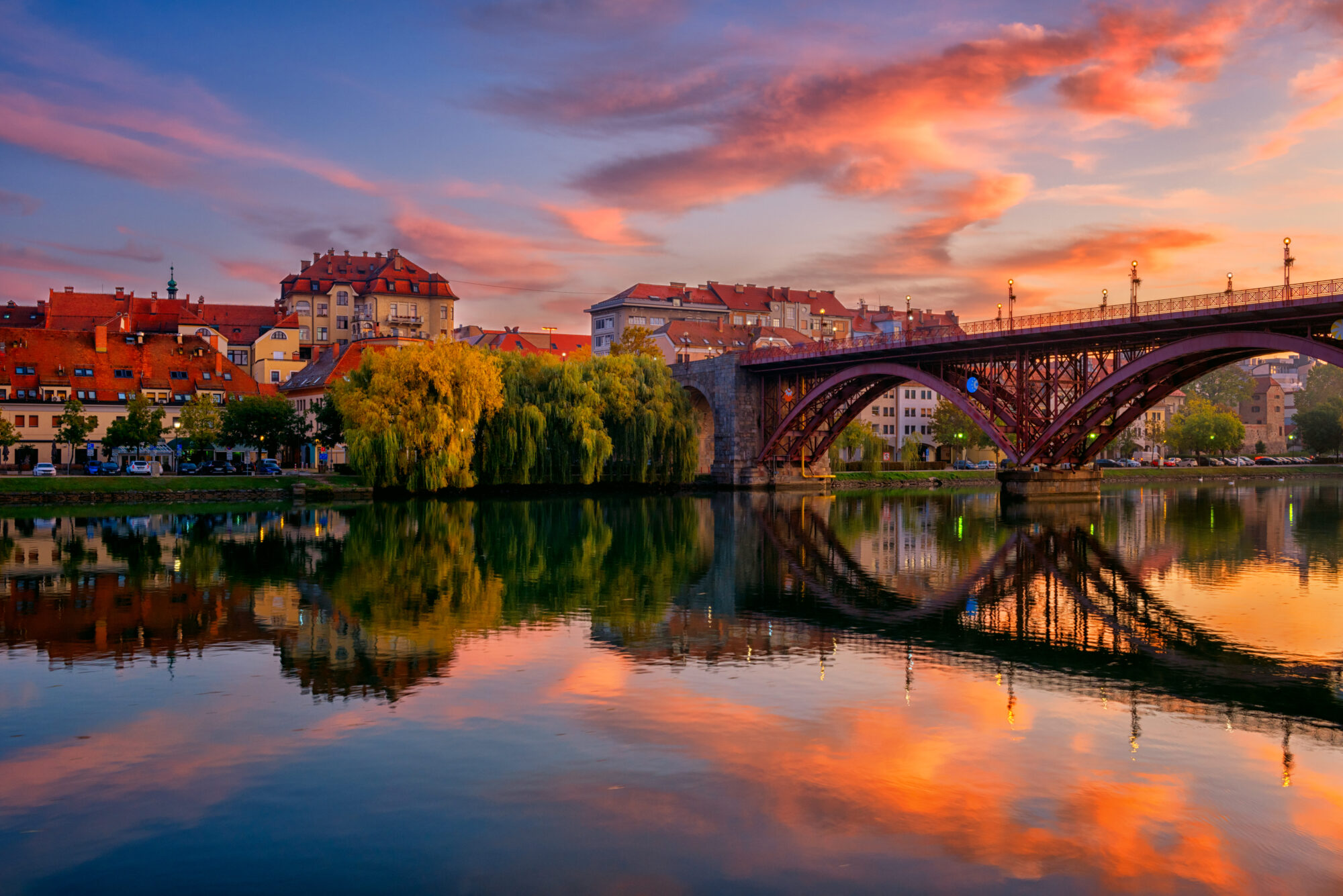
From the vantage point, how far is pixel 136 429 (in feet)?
245

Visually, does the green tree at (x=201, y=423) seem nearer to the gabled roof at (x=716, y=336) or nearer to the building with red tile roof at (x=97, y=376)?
the building with red tile roof at (x=97, y=376)

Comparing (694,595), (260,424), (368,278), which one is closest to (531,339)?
(368,278)

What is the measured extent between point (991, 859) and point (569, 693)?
23.2ft

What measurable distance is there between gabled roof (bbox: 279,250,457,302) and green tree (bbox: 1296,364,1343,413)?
144368 mm

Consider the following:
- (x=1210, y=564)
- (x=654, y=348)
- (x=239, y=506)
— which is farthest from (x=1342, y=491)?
(x=239, y=506)

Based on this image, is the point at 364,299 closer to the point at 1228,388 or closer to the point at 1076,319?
the point at 1076,319

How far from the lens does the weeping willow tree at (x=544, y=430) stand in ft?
216

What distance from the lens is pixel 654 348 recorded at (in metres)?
100

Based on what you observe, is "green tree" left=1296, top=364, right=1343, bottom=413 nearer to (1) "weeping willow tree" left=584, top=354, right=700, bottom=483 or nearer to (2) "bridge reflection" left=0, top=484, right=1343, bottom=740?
(1) "weeping willow tree" left=584, top=354, right=700, bottom=483

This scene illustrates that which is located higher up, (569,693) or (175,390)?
(175,390)

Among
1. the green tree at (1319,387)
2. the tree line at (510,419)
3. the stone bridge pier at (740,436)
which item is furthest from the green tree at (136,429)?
the green tree at (1319,387)

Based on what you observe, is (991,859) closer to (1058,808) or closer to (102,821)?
(1058,808)

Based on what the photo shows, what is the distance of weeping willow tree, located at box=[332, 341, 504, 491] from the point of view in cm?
6094

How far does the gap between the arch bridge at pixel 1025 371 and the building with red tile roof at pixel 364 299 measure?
2095 inches
